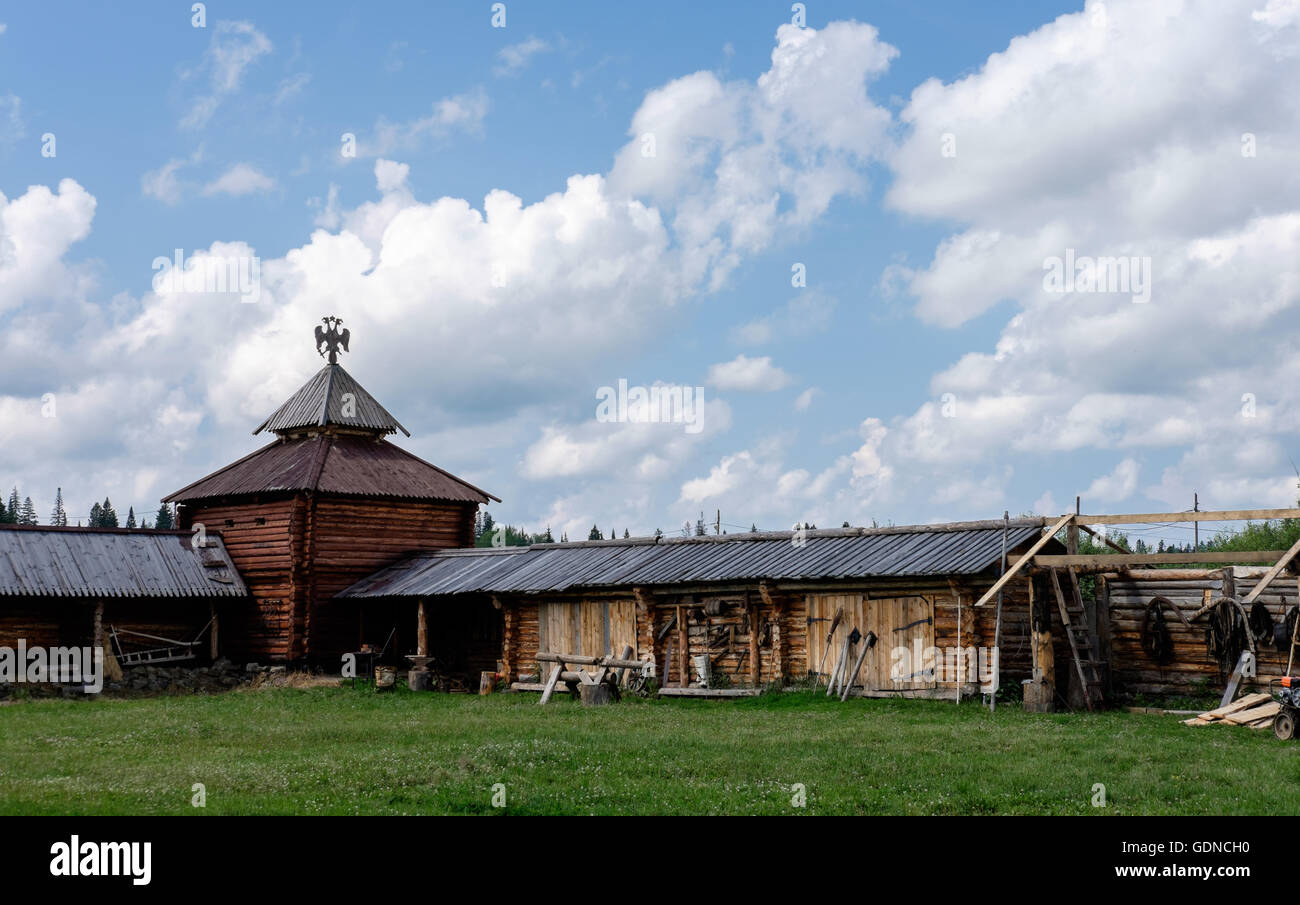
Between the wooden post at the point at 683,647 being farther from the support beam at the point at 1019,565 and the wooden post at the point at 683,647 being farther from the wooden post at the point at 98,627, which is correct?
the wooden post at the point at 98,627

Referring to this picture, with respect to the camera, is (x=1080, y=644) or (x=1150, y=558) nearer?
(x=1150, y=558)

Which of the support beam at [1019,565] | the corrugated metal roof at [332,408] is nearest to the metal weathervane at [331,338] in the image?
the corrugated metal roof at [332,408]

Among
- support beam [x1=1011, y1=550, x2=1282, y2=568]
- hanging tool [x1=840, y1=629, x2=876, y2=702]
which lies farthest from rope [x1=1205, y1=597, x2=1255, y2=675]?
hanging tool [x1=840, y1=629, x2=876, y2=702]

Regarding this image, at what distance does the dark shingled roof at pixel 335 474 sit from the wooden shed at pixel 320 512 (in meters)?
0.04

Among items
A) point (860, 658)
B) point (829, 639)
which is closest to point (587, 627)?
point (829, 639)

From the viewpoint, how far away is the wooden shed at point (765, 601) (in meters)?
25.0

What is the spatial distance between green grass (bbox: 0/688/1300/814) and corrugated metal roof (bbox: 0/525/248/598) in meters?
9.44

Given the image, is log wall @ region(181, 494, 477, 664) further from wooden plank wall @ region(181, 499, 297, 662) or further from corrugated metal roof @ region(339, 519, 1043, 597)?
corrugated metal roof @ region(339, 519, 1043, 597)

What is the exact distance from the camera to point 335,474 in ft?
125

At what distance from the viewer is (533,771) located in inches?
574

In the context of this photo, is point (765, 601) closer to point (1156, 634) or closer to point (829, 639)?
point (829, 639)

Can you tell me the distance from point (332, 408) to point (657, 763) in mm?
27958
